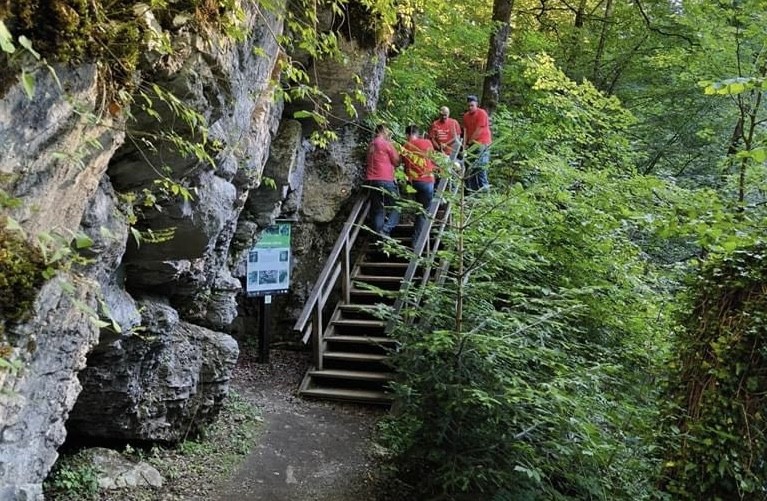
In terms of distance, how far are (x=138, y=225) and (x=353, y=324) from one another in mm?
4073

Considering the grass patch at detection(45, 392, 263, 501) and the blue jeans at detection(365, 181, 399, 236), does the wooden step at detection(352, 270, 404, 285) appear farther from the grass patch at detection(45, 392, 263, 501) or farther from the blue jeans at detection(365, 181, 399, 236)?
the grass patch at detection(45, 392, 263, 501)

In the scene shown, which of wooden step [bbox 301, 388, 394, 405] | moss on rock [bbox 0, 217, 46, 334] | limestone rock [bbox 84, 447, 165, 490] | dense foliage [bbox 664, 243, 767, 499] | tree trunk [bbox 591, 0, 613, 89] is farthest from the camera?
tree trunk [bbox 591, 0, 613, 89]

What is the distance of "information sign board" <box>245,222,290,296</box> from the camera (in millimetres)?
7184

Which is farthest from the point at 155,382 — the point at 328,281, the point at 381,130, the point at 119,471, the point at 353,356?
the point at 381,130

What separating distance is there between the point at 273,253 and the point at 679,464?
5.37m

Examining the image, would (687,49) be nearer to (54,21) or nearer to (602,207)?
(602,207)

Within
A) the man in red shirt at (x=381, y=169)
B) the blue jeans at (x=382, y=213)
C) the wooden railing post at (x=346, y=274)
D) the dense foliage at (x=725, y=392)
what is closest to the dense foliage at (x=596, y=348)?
the dense foliage at (x=725, y=392)

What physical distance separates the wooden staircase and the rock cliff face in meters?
1.09

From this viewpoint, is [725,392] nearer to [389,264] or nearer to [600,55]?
[389,264]

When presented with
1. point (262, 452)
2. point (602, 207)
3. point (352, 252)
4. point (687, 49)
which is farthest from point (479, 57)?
point (262, 452)

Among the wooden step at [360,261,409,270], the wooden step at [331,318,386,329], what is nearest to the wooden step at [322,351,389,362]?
the wooden step at [331,318,386,329]

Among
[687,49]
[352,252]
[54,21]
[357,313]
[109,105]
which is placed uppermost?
[687,49]

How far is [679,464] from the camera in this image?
327 cm

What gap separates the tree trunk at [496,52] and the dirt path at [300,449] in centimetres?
578
